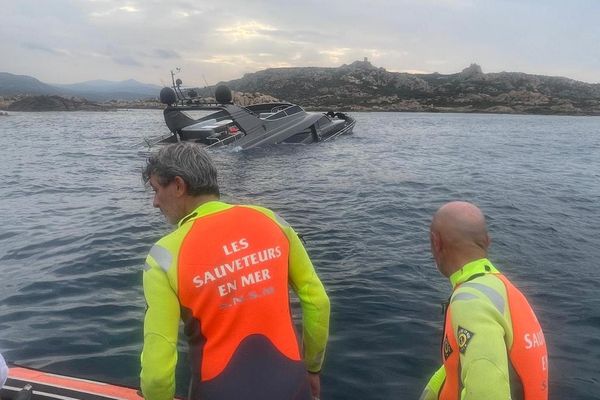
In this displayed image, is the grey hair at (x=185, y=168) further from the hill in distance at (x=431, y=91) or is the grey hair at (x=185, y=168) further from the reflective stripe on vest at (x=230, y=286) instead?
the hill in distance at (x=431, y=91)

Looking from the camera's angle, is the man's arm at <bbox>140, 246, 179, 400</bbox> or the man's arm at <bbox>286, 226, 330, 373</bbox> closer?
the man's arm at <bbox>140, 246, 179, 400</bbox>

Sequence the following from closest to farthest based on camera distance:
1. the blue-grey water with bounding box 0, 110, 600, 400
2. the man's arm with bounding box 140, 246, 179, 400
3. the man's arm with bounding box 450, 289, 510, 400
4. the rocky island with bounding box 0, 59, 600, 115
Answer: the man's arm with bounding box 450, 289, 510, 400 → the man's arm with bounding box 140, 246, 179, 400 → the blue-grey water with bounding box 0, 110, 600, 400 → the rocky island with bounding box 0, 59, 600, 115

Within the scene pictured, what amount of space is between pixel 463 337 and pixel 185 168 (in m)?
1.75

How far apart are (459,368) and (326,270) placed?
19.4 ft

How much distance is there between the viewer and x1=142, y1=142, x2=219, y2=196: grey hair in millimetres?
2760

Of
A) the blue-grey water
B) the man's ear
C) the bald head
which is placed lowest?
the blue-grey water

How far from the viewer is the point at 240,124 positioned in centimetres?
2497

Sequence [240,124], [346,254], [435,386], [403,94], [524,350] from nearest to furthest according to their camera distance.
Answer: [524,350]
[435,386]
[346,254]
[240,124]
[403,94]

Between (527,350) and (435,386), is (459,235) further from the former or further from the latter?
(435,386)

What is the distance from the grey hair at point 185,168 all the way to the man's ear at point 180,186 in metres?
0.02

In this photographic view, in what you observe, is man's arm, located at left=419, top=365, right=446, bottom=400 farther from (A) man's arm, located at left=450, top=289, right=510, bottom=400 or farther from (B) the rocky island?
(B) the rocky island

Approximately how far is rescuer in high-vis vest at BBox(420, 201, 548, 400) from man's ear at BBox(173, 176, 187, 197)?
1.48 m

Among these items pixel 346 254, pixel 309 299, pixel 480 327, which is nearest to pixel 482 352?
pixel 480 327

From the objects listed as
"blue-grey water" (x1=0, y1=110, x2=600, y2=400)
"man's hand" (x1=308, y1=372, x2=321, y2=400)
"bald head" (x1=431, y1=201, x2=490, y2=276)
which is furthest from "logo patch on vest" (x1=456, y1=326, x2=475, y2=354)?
"blue-grey water" (x1=0, y1=110, x2=600, y2=400)
